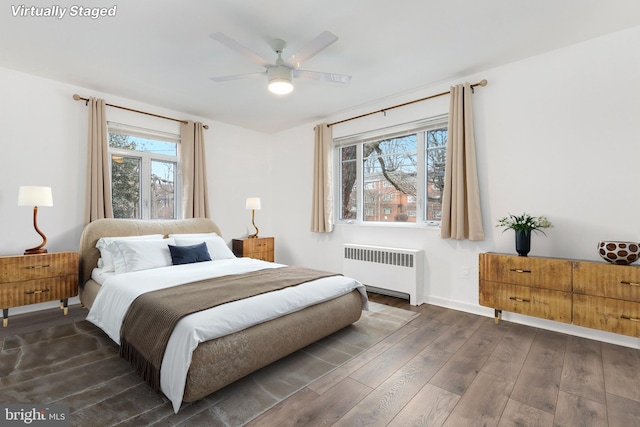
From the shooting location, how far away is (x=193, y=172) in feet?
14.6

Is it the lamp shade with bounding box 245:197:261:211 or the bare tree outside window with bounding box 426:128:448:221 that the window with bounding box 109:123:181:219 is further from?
the bare tree outside window with bounding box 426:128:448:221

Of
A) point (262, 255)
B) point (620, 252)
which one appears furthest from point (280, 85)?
point (620, 252)

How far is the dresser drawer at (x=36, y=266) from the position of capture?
284cm

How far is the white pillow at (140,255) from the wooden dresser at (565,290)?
3391mm

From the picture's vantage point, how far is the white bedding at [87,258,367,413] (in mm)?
1706

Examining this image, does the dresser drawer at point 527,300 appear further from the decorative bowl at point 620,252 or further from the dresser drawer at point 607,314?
the decorative bowl at point 620,252

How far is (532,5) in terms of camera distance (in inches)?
87.9

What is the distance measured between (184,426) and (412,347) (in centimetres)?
176

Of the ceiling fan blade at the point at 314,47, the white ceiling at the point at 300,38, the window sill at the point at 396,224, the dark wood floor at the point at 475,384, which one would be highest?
the white ceiling at the point at 300,38

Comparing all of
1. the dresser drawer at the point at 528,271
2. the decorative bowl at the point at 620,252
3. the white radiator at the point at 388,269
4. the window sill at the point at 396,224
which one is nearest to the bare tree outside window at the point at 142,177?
the window sill at the point at 396,224

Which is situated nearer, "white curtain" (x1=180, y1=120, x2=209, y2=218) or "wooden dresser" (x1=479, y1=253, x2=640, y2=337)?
"wooden dresser" (x1=479, y1=253, x2=640, y2=337)

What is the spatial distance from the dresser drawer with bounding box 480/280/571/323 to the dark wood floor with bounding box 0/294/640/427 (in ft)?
0.74

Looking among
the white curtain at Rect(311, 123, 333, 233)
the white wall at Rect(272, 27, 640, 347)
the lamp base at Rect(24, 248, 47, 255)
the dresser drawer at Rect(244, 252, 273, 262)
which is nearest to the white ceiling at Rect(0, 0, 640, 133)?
the white wall at Rect(272, 27, 640, 347)

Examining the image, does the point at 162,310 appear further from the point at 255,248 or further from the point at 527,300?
the point at 527,300
